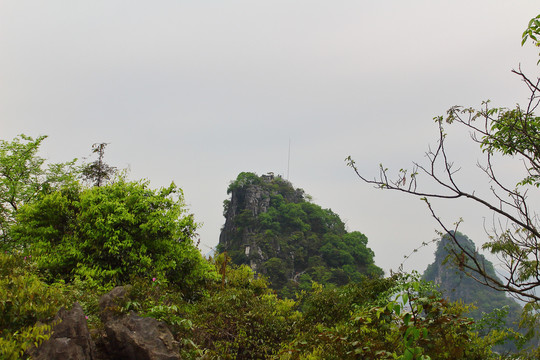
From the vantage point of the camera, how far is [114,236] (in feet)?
28.5

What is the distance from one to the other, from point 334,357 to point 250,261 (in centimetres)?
5390

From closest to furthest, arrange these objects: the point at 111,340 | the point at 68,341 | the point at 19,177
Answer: the point at 68,341 < the point at 111,340 < the point at 19,177

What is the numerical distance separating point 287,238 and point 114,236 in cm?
5385

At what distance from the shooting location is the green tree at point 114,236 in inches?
340

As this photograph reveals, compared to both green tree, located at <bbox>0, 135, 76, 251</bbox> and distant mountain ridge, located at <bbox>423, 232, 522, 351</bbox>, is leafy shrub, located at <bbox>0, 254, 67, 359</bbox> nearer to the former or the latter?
green tree, located at <bbox>0, 135, 76, 251</bbox>

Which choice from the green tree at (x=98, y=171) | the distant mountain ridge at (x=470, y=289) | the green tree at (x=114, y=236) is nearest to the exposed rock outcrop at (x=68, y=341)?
the green tree at (x=114, y=236)

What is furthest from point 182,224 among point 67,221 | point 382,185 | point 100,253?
point 382,185

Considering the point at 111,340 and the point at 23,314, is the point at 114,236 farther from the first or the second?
the point at 23,314

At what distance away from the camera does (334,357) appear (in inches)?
151

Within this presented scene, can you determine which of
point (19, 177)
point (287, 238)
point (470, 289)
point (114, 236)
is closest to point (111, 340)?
point (114, 236)

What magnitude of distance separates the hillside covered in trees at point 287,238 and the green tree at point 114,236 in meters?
40.2

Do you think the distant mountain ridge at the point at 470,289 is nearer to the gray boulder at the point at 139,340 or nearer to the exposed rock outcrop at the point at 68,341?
the gray boulder at the point at 139,340

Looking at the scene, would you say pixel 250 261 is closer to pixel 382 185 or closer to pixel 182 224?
pixel 182 224

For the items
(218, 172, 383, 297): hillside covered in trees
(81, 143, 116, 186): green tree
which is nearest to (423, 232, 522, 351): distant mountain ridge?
(218, 172, 383, 297): hillside covered in trees
